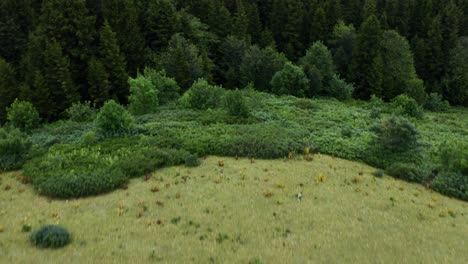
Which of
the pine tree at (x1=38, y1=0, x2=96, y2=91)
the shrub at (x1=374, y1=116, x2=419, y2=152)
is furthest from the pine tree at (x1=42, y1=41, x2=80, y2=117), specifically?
the shrub at (x1=374, y1=116, x2=419, y2=152)

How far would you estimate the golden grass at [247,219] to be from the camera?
44.4 ft

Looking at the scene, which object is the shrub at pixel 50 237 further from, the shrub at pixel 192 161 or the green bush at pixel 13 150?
the green bush at pixel 13 150

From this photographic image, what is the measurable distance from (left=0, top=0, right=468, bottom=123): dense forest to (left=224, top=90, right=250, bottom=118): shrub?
15565 millimetres

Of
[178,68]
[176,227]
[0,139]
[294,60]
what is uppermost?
[176,227]

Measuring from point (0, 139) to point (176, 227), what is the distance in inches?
529

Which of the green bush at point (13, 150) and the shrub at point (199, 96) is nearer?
the green bush at point (13, 150)

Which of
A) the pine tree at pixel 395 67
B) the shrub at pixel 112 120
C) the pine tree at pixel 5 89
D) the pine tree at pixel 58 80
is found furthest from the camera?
the pine tree at pixel 395 67

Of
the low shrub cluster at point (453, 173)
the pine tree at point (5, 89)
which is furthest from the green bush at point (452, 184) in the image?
the pine tree at point (5, 89)

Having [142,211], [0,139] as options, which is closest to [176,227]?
[142,211]

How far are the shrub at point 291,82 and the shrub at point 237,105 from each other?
15852 millimetres

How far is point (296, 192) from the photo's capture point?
19.0 m

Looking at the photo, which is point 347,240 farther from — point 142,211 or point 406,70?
point 406,70

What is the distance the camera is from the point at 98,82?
4319cm

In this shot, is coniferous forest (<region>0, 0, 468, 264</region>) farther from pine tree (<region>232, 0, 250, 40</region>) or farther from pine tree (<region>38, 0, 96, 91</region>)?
pine tree (<region>232, 0, 250, 40</region>)
